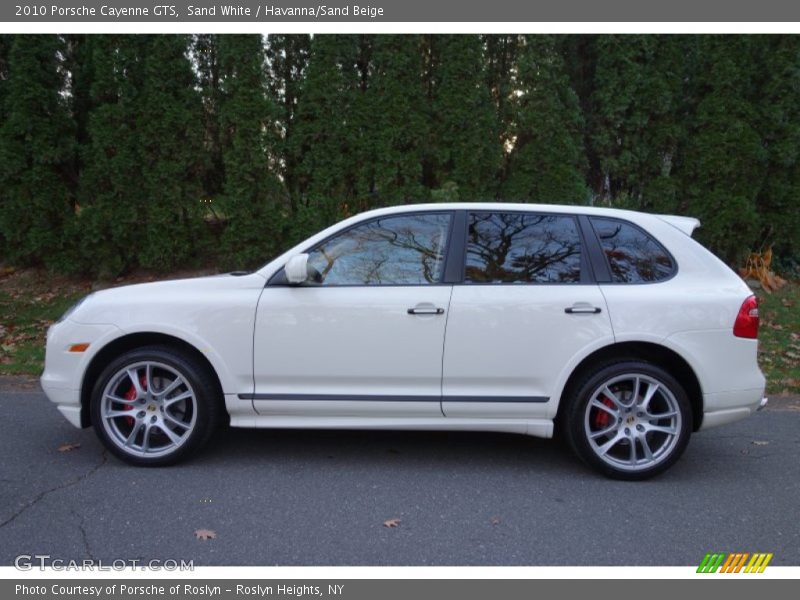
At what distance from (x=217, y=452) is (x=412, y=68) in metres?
6.30

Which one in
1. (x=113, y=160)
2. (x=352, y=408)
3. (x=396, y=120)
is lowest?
(x=352, y=408)

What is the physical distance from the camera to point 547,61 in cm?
870

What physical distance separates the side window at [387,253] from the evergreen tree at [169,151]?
5.54 m

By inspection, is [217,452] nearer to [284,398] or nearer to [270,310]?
[284,398]

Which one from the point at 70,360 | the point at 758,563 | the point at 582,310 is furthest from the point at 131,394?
the point at 758,563

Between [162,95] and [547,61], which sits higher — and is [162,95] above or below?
below

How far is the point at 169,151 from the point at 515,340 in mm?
6800

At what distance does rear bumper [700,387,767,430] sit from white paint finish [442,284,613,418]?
0.76 m

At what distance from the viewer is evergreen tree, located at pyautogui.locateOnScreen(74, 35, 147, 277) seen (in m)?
8.65

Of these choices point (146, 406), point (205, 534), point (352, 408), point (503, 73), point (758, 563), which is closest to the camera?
point (758, 563)

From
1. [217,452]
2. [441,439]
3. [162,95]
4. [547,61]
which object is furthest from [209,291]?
[547,61]

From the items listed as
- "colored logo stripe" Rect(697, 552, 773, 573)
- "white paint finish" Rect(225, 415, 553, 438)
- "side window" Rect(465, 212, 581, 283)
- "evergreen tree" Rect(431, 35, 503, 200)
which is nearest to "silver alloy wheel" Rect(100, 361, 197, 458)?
"white paint finish" Rect(225, 415, 553, 438)

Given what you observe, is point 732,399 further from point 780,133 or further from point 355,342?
point 780,133

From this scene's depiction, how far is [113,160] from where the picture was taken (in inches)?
341
